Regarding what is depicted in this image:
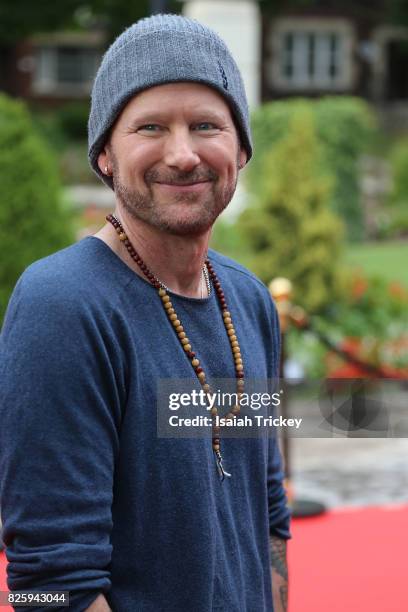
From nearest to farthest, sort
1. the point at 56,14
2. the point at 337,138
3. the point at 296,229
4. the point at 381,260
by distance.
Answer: the point at 296,229
the point at 381,260
the point at 337,138
the point at 56,14

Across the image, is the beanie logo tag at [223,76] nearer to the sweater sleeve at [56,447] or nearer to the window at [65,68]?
the sweater sleeve at [56,447]

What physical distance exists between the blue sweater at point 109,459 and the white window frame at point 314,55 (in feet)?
107

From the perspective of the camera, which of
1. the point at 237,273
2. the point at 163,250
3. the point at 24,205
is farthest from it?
the point at 24,205

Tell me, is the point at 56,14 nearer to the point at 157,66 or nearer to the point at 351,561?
the point at 351,561

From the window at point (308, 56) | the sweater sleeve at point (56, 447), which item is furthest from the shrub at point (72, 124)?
the sweater sleeve at point (56, 447)

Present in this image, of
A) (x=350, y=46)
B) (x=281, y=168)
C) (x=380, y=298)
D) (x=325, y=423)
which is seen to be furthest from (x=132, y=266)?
(x=350, y=46)

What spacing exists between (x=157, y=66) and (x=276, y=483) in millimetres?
958

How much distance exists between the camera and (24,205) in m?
5.57

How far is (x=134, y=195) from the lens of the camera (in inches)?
66.0

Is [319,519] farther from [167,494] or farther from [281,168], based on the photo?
[281,168]

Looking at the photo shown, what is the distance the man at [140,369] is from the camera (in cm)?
149

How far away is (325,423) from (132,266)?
79.1 inches

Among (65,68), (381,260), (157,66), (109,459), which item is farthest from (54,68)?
(109,459)

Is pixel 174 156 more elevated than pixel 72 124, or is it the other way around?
pixel 72 124
